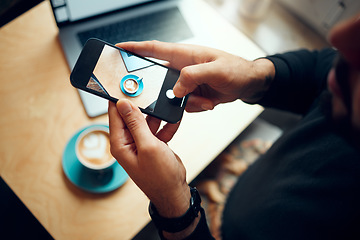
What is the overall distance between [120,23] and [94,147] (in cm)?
45

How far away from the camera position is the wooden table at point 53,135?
0.63 meters

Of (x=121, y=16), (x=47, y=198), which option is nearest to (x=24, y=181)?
(x=47, y=198)

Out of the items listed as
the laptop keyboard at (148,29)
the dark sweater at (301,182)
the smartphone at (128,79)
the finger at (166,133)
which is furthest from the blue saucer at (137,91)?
the dark sweater at (301,182)

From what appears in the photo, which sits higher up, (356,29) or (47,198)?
(356,29)

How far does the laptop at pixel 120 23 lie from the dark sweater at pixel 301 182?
346 millimetres

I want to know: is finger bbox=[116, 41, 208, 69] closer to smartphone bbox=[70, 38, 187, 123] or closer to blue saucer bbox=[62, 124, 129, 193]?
smartphone bbox=[70, 38, 187, 123]

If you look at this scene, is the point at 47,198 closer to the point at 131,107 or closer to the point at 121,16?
the point at 131,107

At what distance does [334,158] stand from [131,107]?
47 cm

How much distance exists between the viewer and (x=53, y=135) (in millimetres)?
700

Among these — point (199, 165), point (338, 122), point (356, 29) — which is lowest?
point (199, 165)

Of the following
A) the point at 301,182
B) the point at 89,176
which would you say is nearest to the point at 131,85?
the point at 89,176

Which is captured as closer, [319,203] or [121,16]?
[319,203]

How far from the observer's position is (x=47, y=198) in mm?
636

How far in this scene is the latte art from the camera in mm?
622
